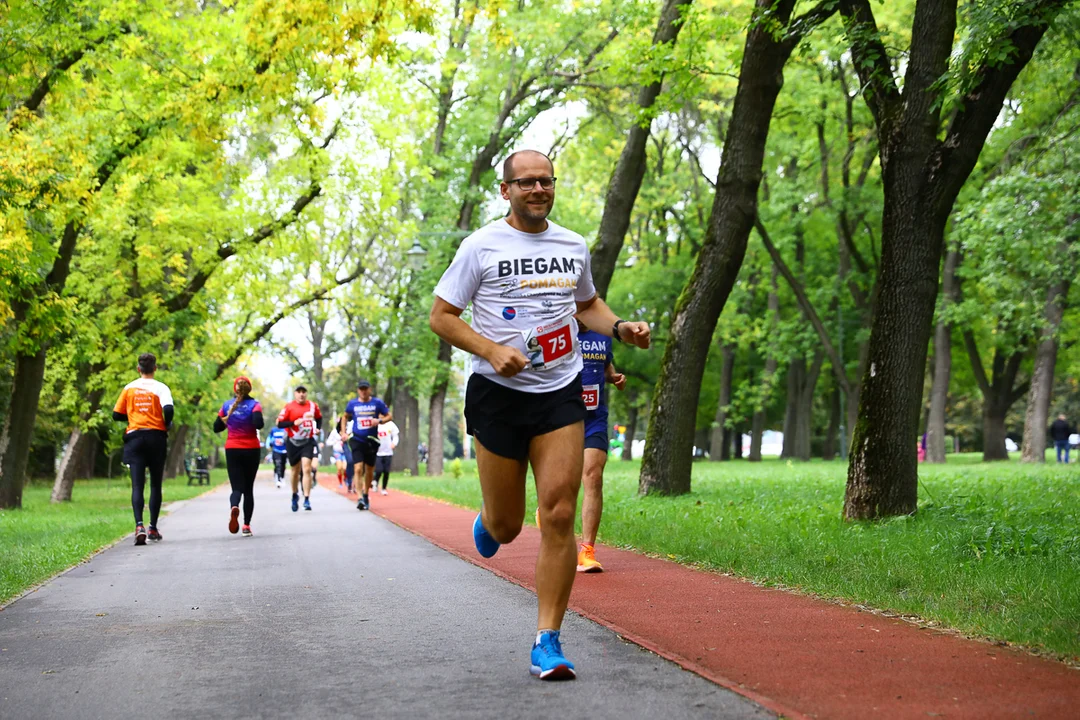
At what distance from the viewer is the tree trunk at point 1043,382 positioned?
105 feet

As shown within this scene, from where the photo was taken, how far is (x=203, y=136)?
1597 cm

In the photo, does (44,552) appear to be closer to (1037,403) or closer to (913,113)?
(913,113)

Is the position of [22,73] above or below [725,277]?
above

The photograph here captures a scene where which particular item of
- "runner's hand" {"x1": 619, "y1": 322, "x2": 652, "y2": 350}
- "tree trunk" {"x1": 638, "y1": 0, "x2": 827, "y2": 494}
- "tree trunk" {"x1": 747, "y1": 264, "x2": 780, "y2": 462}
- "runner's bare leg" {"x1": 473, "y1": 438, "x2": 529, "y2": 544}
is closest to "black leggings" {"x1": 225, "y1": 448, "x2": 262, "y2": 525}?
"tree trunk" {"x1": 638, "y1": 0, "x2": 827, "y2": 494}

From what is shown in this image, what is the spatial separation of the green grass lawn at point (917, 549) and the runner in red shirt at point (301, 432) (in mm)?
Answer: 6546

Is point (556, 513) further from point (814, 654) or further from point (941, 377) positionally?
point (941, 377)

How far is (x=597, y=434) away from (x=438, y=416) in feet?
91.6

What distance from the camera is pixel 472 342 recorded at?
17.0 feet

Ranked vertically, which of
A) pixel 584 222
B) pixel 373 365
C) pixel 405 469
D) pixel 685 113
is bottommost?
pixel 405 469

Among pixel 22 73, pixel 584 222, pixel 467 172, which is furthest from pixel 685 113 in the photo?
pixel 22 73

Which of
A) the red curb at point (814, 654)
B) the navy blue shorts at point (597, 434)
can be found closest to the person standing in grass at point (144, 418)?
the navy blue shorts at point (597, 434)

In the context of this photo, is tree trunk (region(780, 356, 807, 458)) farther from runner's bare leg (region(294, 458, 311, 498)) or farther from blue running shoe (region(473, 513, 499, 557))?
blue running shoe (region(473, 513, 499, 557))

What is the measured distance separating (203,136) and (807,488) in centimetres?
1068

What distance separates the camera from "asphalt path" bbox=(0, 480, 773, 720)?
4.84 metres
